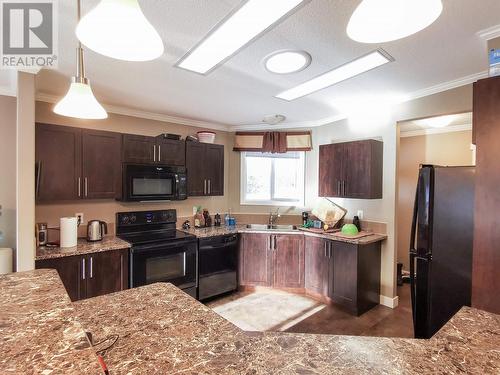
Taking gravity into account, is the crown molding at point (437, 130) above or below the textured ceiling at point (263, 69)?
below

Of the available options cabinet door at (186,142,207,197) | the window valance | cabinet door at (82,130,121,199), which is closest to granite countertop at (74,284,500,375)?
cabinet door at (82,130,121,199)

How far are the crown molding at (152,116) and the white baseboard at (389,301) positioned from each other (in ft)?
10.8

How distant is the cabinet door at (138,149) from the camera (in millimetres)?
3146

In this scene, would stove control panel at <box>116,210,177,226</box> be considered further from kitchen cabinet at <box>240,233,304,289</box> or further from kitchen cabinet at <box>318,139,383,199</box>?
kitchen cabinet at <box>318,139,383,199</box>

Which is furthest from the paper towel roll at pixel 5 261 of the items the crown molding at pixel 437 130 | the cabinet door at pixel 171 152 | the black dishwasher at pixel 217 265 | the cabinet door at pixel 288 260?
the crown molding at pixel 437 130

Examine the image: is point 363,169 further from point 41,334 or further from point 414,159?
point 41,334

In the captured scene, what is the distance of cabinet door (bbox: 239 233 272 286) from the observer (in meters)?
3.73

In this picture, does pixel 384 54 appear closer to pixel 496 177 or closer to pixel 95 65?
pixel 496 177

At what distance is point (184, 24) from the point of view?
1.67m

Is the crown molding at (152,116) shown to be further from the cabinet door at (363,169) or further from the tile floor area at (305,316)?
the tile floor area at (305,316)

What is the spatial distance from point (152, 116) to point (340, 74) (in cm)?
252

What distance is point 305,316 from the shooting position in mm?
3051

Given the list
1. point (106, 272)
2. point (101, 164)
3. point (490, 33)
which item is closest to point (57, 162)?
point (101, 164)

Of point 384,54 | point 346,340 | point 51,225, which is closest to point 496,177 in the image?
point 384,54
